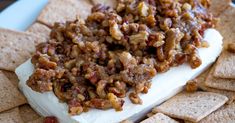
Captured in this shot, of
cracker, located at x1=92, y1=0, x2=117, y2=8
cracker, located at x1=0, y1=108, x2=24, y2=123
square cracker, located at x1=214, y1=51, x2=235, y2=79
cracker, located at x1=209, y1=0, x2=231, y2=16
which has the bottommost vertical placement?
cracker, located at x1=0, y1=108, x2=24, y2=123

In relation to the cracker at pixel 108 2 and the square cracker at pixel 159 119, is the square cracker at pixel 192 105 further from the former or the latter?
the cracker at pixel 108 2

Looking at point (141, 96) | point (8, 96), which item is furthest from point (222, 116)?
point (8, 96)

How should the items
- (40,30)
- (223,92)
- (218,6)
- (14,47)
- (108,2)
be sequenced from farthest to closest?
(108,2), (218,6), (40,30), (14,47), (223,92)

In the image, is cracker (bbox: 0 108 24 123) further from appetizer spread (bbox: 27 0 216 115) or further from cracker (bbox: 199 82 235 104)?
cracker (bbox: 199 82 235 104)

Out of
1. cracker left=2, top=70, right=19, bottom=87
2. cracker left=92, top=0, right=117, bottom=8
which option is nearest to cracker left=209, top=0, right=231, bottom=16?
cracker left=92, top=0, right=117, bottom=8

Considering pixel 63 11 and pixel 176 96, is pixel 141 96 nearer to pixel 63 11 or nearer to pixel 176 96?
pixel 176 96

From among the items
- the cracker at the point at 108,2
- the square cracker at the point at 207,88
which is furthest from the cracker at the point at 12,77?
the square cracker at the point at 207,88

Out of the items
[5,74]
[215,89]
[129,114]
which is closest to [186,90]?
[215,89]
